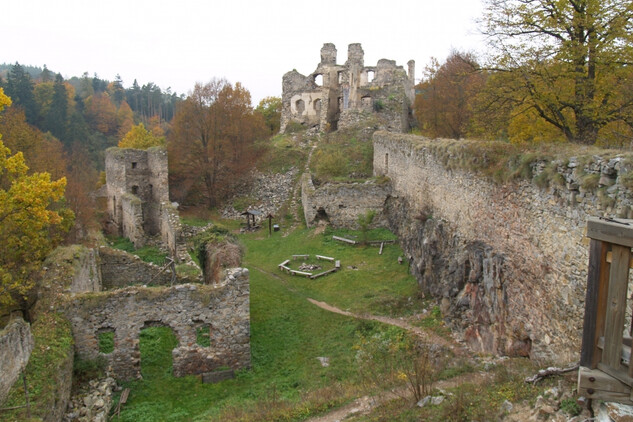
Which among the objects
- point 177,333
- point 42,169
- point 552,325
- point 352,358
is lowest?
point 352,358

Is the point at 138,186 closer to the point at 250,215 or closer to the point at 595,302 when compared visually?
the point at 250,215

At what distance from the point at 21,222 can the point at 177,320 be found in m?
5.69

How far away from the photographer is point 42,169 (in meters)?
23.7

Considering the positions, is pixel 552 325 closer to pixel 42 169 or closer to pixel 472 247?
pixel 472 247

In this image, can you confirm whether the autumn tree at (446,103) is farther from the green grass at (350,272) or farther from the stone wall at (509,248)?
the stone wall at (509,248)

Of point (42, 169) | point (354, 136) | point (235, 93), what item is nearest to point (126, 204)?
point (42, 169)

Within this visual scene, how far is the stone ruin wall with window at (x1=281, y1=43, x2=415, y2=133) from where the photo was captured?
115 ft

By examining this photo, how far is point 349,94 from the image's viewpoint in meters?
36.4

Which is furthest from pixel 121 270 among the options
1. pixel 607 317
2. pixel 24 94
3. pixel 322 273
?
pixel 24 94

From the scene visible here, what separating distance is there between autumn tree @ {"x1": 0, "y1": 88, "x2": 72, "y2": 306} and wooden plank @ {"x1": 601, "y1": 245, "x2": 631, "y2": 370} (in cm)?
1287

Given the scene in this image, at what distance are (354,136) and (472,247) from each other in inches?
834

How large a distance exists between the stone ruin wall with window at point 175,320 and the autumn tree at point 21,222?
210cm

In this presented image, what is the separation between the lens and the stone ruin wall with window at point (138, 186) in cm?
2642

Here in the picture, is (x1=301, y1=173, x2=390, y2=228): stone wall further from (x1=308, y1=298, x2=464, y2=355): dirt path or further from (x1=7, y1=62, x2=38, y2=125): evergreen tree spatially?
(x1=7, y1=62, x2=38, y2=125): evergreen tree
